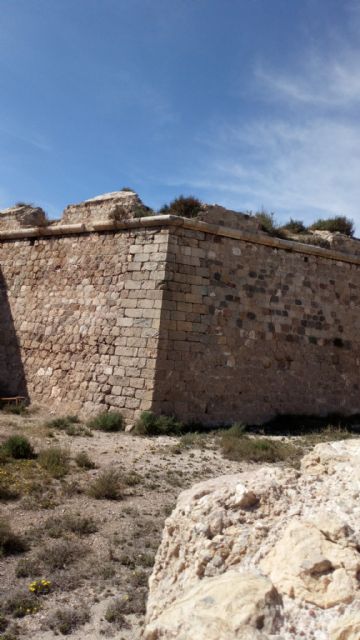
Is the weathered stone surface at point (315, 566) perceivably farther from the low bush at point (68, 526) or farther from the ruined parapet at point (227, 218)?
the ruined parapet at point (227, 218)

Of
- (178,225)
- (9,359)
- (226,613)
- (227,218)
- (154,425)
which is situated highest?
(227,218)

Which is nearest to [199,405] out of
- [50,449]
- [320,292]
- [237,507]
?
[50,449]

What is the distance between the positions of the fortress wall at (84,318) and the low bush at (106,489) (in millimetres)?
3248

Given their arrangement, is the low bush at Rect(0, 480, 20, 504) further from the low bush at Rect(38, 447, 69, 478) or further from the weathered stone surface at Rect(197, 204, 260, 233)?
the weathered stone surface at Rect(197, 204, 260, 233)

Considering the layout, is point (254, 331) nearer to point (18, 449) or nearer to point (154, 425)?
point (154, 425)

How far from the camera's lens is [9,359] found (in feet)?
38.8

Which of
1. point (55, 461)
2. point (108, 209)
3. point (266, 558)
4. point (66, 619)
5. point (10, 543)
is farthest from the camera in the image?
point (108, 209)

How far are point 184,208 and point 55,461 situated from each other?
581 cm

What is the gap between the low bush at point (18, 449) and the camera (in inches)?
269

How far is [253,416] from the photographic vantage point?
1014cm

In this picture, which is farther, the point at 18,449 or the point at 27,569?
the point at 18,449

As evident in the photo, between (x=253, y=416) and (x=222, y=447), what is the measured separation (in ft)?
7.60

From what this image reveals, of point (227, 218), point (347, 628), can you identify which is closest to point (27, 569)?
point (347, 628)

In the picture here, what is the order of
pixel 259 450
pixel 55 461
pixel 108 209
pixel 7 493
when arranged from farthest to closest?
1. pixel 108 209
2. pixel 259 450
3. pixel 55 461
4. pixel 7 493
